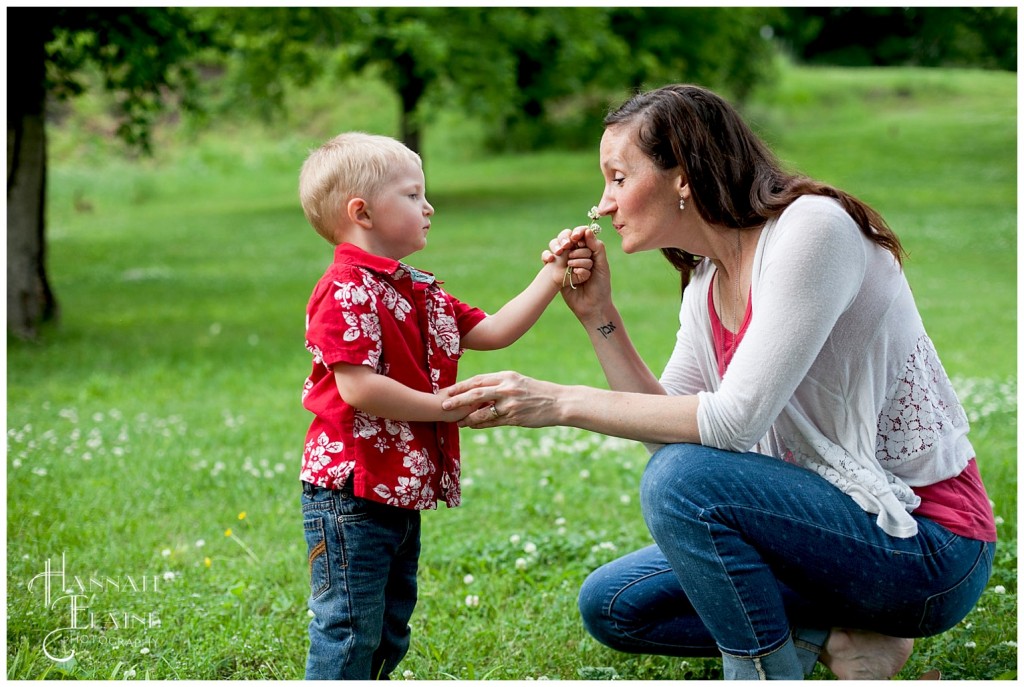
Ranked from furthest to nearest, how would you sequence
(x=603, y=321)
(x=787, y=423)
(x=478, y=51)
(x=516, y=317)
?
(x=478, y=51) → (x=603, y=321) → (x=516, y=317) → (x=787, y=423)

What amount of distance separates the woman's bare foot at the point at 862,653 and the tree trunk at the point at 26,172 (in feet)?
25.7

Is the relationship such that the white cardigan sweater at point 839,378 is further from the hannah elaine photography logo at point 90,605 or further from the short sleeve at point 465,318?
the hannah elaine photography logo at point 90,605

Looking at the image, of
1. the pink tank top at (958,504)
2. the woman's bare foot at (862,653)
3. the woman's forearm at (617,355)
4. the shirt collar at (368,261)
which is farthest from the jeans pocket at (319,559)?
the woman's bare foot at (862,653)

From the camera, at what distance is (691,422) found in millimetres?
2676

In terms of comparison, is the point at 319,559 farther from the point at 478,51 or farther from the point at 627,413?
the point at 478,51

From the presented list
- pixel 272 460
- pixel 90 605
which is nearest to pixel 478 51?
pixel 272 460

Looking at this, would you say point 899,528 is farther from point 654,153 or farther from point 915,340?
point 654,153

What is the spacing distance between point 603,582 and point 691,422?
2.36 ft

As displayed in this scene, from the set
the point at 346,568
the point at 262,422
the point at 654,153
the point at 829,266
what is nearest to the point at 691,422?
the point at 829,266

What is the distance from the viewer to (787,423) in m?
2.83

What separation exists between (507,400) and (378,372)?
321 mm

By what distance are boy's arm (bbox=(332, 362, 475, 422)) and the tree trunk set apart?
718cm

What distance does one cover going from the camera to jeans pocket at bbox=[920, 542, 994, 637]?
9.00ft

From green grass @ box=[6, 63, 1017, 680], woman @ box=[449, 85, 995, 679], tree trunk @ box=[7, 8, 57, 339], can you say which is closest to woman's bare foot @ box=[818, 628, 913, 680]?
woman @ box=[449, 85, 995, 679]
